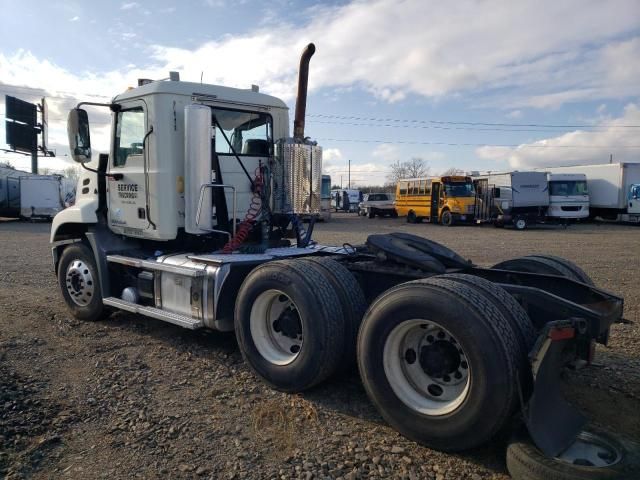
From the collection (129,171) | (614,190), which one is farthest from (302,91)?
(614,190)

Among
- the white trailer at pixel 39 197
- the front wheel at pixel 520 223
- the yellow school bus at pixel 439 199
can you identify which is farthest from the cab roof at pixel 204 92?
the white trailer at pixel 39 197

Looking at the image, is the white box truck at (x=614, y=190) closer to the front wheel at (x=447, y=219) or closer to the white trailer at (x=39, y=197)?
the front wheel at (x=447, y=219)

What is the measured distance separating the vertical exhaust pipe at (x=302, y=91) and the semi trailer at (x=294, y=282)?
20 millimetres

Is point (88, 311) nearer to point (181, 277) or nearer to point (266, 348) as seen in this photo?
point (181, 277)

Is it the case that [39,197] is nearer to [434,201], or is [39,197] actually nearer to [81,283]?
[434,201]

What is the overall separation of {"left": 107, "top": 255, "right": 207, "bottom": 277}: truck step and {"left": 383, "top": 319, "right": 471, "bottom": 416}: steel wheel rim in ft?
7.64

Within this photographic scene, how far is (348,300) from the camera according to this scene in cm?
427

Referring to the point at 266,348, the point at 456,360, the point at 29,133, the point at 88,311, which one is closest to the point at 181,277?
the point at 266,348

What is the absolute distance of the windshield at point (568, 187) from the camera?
27641 millimetres

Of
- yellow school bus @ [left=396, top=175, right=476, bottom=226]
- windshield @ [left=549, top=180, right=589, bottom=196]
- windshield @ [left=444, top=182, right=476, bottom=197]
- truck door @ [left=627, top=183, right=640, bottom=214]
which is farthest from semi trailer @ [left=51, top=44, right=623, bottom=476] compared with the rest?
truck door @ [left=627, top=183, right=640, bottom=214]

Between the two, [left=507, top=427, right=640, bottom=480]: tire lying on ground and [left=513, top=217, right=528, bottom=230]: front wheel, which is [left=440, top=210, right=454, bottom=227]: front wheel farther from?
[left=507, top=427, right=640, bottom=480]: tire lying on ground

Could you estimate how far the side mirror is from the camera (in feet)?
19.4

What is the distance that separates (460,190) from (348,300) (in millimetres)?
25393

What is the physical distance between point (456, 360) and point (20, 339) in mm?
5086
